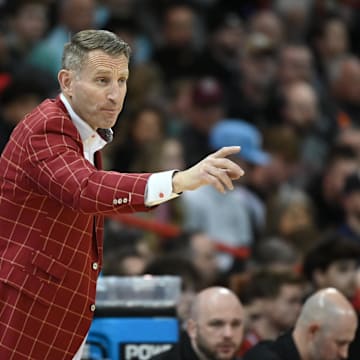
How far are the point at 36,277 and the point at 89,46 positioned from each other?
29.2 inches

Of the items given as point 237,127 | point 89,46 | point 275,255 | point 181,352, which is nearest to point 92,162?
point 89,46

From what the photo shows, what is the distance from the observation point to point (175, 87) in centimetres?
1040

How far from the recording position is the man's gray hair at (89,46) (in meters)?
3.96

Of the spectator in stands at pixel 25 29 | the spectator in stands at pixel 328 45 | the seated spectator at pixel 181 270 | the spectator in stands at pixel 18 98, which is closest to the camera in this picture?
the seated spectator at pixel 181 270

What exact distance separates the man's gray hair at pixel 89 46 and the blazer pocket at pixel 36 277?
0.61m

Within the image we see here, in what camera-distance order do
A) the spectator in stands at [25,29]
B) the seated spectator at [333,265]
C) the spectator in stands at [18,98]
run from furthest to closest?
the spectator in stands at [25,29], the spectator in stands at [18,98], the seated spectator at [333,265]

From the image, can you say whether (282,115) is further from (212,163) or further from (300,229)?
(212,163)

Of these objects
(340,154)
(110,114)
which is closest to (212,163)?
(110,114)

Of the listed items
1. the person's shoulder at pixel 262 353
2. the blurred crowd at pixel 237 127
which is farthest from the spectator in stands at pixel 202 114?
the person's shoulder at pixel 262 353

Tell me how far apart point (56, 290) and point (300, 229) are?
5.34 metres

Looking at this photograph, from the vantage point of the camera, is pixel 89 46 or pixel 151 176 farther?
pixel 89 46

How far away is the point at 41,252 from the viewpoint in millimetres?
4000

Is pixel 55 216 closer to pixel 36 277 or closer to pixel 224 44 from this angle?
pixel 36 277

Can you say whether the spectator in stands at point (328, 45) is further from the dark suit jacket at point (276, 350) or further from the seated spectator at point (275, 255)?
the dark suit jacket at point (276, 350)
